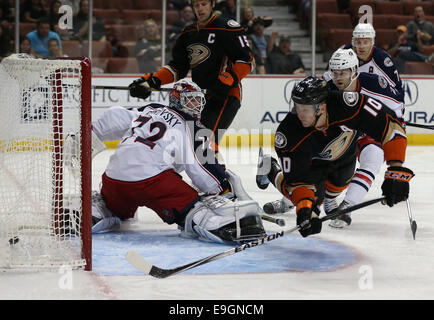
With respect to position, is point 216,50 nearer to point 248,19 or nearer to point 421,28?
point 248,19

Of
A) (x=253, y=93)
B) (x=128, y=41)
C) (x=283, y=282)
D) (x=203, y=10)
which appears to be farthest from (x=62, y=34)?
(x=283, y=282)

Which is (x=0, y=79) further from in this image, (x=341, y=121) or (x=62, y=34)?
(x=62, y=34)

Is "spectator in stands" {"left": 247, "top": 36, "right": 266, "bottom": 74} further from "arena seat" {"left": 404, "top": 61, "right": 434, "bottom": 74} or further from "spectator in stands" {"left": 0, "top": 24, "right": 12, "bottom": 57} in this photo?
"spectator in stands" {"left": 0, "top": 24, "right": 12, "bottom": 57}

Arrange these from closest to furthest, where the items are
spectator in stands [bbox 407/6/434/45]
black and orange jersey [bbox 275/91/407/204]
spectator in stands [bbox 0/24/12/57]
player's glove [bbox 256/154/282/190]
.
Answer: black and orange jersey [bbox 275/91/407/204], player's glove [bbox 256/154/282/190], spectator in stands [bbox 0/24/12/57], spectator in stands [bbox 407/6/434/45]

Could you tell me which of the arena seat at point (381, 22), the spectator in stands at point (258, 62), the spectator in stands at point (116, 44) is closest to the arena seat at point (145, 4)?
the spectator in stands at point (116, 44)

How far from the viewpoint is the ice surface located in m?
2.44

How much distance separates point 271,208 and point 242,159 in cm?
229

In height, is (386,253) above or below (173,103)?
below

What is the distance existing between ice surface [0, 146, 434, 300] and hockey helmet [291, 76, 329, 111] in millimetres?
602

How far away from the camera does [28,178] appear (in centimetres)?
280

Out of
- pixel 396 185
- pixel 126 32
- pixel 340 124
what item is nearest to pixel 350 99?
pixel 340 124

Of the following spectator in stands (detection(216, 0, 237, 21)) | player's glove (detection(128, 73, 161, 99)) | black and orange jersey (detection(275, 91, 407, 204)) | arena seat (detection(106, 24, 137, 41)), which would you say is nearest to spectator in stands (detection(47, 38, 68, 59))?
arena seat (detection(106, 24, 137, 41))

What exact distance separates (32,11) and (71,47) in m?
0.47

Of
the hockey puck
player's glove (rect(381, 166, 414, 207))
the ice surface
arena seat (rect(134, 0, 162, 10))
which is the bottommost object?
the ice surface
